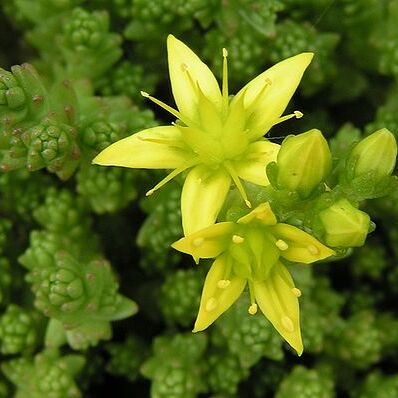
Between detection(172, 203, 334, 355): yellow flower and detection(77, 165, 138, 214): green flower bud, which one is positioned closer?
detection(172, 203, 334, 355): yellow flower

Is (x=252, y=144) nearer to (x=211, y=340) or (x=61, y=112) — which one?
(x=61, y=112)

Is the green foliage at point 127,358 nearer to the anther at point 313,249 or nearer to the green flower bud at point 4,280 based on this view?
the green flower bud at point 4,280

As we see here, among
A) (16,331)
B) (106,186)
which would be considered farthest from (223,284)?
(16,331)

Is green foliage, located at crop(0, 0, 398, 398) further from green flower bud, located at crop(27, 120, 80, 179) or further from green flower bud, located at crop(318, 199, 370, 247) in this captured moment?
green flower bud, located at crop(318, 199, 370, 247)

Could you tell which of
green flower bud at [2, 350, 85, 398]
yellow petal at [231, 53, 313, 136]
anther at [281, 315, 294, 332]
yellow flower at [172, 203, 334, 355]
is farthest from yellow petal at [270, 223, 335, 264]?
green flower bud at [2, 350, 85, 398]

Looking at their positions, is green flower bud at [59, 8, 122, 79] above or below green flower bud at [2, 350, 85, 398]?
above
